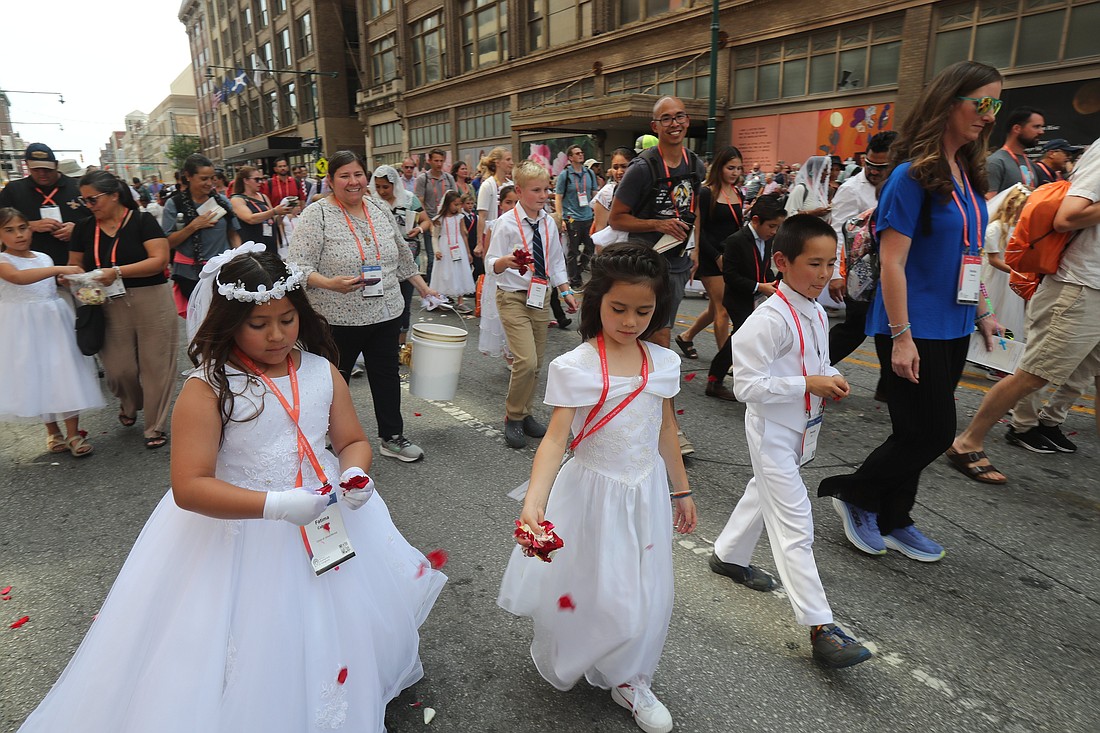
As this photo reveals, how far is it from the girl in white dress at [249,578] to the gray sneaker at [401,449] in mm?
2442

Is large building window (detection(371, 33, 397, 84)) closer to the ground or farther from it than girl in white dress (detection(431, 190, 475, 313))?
farther from it

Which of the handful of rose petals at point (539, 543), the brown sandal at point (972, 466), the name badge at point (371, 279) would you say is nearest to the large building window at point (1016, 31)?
the brown sandal at point (972, 466)

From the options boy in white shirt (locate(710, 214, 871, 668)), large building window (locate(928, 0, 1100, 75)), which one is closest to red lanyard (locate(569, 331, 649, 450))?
boy in white shirt (locate(710, 214, 871, 668))

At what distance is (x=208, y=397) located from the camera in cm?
192

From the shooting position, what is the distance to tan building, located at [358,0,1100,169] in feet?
40.9

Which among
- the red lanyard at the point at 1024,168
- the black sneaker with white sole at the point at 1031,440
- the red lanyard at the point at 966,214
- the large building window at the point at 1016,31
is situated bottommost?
the black sneaker with white sole at the point at 1031,440

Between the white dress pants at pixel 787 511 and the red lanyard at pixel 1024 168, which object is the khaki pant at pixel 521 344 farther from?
the red lanyard at pixel 1024 168

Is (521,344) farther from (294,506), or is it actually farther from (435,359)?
(294,506)

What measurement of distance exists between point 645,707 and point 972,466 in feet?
10.3

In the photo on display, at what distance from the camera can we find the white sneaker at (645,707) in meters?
2.20

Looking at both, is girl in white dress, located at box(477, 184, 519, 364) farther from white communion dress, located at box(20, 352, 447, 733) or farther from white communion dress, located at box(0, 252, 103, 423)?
white communion dress, located at box(20, 352, 447, 733)

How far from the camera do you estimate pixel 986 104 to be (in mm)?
2801

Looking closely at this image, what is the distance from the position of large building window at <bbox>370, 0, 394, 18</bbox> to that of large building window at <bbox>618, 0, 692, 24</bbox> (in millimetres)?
19823

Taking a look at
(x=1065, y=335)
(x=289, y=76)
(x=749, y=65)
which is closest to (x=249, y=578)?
(x=1065, y=335)
